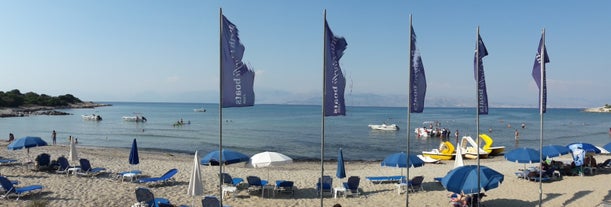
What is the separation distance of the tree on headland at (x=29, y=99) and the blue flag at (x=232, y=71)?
12111 centimetres

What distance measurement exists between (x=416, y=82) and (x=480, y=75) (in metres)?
2.07

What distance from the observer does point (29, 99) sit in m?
120

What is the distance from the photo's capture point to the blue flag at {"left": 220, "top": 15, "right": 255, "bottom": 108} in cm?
879

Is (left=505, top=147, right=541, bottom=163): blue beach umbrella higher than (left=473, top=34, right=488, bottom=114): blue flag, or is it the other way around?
(left=473, top=34, right=488, bottom=114): blue flag

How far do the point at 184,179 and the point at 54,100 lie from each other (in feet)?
473

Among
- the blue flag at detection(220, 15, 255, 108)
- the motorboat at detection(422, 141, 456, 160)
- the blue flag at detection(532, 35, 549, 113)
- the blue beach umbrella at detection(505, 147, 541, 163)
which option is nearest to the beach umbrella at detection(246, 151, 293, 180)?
the blue flag at detection(220, 15, 255, 108)

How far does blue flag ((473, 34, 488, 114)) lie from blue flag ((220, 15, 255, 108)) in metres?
6.33

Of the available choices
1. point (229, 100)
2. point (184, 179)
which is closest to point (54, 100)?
point (184, 179)

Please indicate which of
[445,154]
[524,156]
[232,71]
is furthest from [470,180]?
[445,154]

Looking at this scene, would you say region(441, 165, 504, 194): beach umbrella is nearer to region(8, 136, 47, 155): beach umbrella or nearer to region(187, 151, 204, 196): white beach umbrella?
region(187, 151, 204, 196): white beach umbrella

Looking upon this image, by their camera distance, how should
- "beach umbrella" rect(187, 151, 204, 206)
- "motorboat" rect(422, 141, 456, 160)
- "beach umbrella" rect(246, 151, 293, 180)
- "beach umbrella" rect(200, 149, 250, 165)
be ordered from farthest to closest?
"motorboat" rect(422, 141, 456, 160)
"beach umbrella" rect(200, 149, 250, 165)
"beach umbrella" rect(246, 151, 293, 180)
"beach umbrella" rect(187, 151, 204, 206)

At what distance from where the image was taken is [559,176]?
17.2m

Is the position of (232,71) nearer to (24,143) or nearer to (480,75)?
(480,75)

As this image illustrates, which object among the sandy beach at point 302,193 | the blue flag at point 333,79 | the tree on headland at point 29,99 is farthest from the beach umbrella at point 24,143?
the tree on headland at point 29,99
